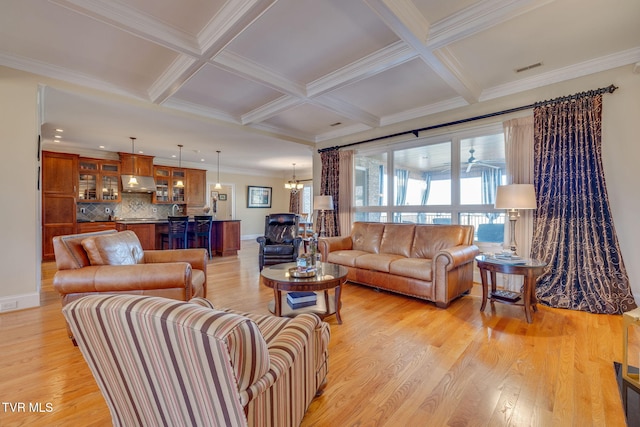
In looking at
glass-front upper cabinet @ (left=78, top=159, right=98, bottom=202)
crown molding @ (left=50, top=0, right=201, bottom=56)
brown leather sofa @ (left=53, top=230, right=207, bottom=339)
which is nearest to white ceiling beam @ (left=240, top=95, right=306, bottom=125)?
crown molding @ (left=50, top=0, right=201, bottom=56)

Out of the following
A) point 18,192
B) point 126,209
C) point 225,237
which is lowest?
point 225,237

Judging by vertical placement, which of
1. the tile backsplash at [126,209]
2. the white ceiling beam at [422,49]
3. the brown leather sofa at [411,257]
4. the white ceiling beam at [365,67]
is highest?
the white ceiling beam at [365,67]

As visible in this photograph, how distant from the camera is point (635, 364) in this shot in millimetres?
1996

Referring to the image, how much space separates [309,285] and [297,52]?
7.63 ft

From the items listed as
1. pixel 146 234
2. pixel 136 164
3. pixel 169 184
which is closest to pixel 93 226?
pixel 146 234

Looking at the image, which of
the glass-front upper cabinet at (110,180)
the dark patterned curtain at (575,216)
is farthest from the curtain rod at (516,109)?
the glass-front upper cabinet at (110,180)

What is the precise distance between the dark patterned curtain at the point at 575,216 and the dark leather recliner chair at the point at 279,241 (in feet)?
11.2

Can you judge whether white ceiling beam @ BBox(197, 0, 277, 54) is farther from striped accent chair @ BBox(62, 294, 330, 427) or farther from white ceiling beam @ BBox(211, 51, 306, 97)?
striped accent chair @ BBox(62, 294, 330, 427)

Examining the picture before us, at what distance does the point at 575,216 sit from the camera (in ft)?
10.3

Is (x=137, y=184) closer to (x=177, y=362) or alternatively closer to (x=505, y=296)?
(x=177, y=362)

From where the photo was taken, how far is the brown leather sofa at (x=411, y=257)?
316 cm

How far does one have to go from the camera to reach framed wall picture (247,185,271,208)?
10.3 m

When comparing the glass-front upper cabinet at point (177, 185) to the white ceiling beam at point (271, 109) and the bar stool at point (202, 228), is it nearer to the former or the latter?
the bar stool at point (202, 228)

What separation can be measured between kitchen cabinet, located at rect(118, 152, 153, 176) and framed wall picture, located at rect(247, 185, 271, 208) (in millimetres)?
3397
